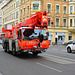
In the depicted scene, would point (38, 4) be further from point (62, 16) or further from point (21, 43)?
point (21, 43)

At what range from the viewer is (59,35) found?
44.1 metres

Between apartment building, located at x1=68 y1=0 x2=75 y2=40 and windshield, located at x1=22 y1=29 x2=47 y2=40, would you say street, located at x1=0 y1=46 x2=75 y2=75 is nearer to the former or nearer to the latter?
windshield, located at x1=22 y1=29 x2=47 y2=40

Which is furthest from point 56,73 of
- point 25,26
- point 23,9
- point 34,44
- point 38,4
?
point 23,9

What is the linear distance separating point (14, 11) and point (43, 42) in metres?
43.9

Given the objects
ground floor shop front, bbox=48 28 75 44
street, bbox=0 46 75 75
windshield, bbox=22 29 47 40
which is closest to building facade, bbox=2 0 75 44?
ground floor shop front, bbox=48 28 75 44

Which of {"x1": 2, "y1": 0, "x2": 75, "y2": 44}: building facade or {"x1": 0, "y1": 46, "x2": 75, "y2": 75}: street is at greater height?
{"x1": 2, "y1": 0, "x2": 75, "y2": 44}: building facade

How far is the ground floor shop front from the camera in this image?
43.2 m

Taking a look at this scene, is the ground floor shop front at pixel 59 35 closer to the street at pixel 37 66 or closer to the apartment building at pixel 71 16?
the apartment building at pixel 71 16

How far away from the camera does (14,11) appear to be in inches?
2188

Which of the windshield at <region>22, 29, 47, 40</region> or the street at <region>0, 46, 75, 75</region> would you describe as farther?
the windshield at <region>22, 29, 47, 40</region>

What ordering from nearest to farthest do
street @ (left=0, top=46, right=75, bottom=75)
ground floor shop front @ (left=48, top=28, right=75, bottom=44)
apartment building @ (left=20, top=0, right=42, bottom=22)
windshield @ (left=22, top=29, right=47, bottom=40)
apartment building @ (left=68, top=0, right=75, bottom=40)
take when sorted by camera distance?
street @ (left=0, top=46, right=75, bottom=75) < windshield @ (left=22, top=29, right=47, bottom=40) < apartment building @ (left=20, top=0, right=42, bottom=22) < ground floor shop front @ (left=48, top=28, right=75, bottom=44) < apartment building @ (left=68, top=0, right=75, bottom=40)

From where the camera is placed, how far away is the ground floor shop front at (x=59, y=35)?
43.2m

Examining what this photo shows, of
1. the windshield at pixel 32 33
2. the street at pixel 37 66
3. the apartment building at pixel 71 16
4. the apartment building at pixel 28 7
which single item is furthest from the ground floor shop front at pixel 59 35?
the street at pixel 37 66

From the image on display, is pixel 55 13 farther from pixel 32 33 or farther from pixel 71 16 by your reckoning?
pixel 32 33
